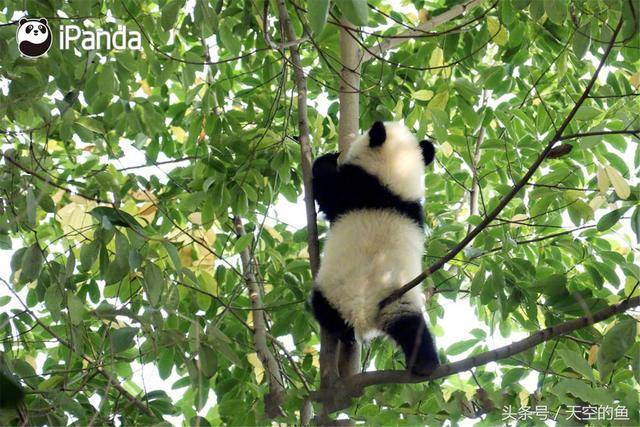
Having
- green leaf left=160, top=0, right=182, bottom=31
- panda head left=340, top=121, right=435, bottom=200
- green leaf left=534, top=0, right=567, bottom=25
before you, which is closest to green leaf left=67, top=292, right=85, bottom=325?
green leaf left=160, top=0, right=182, bottom=31

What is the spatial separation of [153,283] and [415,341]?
1240 millimetres

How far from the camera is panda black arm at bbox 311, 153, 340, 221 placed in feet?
12.6

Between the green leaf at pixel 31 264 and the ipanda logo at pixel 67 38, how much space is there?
1.17 m

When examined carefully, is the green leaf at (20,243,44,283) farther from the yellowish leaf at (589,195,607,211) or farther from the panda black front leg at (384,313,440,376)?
the yellowish leaf at (589,195,607,211)

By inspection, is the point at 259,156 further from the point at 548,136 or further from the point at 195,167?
the point at 548,136

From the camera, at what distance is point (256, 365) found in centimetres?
407

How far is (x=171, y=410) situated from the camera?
3.55 m

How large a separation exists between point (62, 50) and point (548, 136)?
2839 millimetres

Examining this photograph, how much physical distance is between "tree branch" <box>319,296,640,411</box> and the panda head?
1.13 m

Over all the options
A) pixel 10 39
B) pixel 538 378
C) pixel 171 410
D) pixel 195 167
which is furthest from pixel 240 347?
pixel 10 39

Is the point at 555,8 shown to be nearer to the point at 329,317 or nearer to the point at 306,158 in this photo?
the point at 306,158

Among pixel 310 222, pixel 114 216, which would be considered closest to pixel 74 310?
pixel 114 216

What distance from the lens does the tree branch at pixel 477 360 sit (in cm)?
251

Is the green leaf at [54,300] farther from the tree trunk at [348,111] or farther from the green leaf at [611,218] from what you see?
the green leaf at [611,218]
